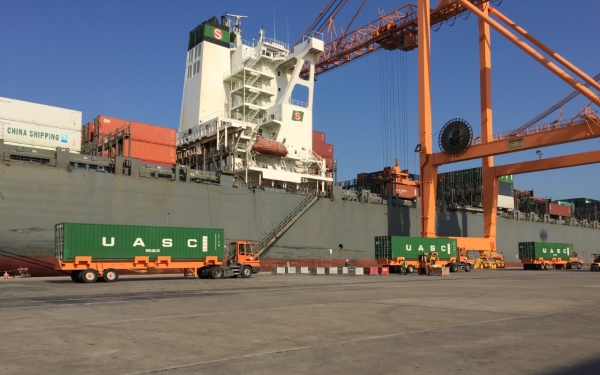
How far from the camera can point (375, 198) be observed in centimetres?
4688

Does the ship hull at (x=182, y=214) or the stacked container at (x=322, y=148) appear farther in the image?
the stacked container at (x=322, y=148)

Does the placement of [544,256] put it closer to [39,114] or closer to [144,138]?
[144,138]

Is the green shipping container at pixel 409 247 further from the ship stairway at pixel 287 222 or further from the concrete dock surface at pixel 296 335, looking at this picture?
the concrete dock surface at pixel 296 335

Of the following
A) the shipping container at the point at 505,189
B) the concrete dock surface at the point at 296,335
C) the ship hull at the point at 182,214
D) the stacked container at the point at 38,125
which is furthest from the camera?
the shipping container at the point at 505,189

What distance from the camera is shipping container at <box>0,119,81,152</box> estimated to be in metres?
29.1

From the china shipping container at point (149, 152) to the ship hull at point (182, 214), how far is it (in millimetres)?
3522

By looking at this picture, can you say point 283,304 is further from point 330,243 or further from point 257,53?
point 257,53

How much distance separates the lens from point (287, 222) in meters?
39.1

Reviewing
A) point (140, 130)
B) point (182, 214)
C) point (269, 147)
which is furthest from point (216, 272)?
point (269, 147)

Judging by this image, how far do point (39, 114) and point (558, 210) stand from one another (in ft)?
248

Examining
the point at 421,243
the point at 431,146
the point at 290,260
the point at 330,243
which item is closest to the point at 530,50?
the point at 431,146

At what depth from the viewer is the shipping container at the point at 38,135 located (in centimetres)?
2912

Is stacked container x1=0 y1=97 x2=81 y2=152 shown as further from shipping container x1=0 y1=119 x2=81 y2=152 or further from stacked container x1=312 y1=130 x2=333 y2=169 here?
stacked container x1=312 y1=130 x2=333 y2=169

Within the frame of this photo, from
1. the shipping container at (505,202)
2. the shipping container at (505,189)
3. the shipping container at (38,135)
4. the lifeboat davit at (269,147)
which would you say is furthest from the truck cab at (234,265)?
the shipping container at (505,189)
